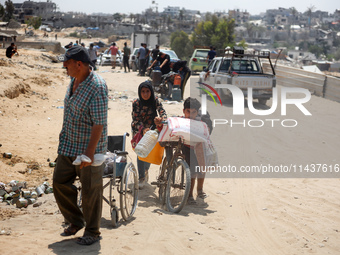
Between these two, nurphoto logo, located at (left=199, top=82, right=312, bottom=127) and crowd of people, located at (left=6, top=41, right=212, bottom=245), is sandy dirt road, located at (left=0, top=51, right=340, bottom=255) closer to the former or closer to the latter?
crowd of people, located at (left=6, top=41, right=212, bottom=245)

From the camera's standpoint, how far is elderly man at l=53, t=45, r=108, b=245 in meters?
4.82

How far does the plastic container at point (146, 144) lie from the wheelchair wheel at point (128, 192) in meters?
0.58

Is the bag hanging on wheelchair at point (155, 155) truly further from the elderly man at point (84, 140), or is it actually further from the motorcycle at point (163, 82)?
the motorcycle at point (163, 82)

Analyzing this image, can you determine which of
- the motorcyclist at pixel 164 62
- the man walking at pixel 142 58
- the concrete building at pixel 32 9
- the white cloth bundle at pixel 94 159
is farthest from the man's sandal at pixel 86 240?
the concrete building at pixel 32 9

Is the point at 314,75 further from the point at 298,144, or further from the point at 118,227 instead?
the point at 118,227

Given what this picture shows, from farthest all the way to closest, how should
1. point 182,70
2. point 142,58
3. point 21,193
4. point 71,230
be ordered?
point 142,58 → point 182,70 → point 21,193 → point 71,230

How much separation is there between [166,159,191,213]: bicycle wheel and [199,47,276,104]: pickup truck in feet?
34.1

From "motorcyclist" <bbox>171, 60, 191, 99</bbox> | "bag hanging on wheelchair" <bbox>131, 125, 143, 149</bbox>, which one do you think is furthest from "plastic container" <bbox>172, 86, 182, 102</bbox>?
"bag hanging on wheelchair" <bbox>131, 125, 143, 149</bbox>

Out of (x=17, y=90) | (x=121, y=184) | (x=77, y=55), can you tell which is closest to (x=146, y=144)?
(x=121, y=184)

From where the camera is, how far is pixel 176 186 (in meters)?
6.65

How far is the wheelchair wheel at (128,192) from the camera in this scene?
5828 millimetres

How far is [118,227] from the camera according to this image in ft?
19.1

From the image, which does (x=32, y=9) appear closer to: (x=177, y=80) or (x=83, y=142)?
(x=177, y=80)

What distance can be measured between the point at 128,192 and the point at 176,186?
2.76 ft
